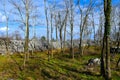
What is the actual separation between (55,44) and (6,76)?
38.0 metres

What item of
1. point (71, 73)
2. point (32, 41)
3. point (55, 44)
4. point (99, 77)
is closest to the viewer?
point (99, 77)

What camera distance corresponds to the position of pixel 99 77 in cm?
2672

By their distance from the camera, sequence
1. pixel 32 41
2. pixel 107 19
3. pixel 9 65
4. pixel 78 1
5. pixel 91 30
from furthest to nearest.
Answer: pixel 91 30 → pixel 32 41 → pixel 78 1 → pixel 9 65 → pixel 107 19

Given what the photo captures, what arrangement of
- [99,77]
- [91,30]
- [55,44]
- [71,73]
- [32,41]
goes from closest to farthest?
[99,77] < [71,73] < [32,41] < [55,44] < [91,30]

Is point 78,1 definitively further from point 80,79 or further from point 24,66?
point 80,79

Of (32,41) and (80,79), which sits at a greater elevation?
(32,41)

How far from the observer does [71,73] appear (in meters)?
29.6

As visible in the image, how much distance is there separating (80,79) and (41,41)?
4016 centimetres

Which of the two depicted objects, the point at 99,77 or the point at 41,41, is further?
the point at 41,41

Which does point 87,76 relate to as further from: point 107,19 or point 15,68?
point 15,68

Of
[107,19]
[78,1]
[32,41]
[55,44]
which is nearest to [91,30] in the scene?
[55,44]

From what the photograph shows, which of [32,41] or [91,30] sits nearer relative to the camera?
[32,41]

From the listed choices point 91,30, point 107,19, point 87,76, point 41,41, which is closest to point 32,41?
point 41,41

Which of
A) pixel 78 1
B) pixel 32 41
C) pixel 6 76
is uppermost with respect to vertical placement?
pixel 78 1
